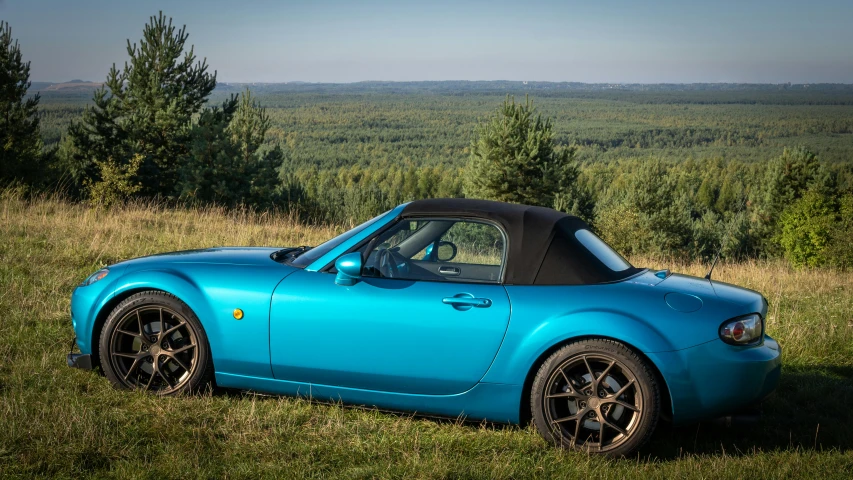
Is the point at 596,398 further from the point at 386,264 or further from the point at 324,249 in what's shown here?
the point at 324,249

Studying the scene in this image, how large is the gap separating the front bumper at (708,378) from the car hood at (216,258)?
2484 mm

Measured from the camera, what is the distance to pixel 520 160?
56.4m

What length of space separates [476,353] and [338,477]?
100 cm

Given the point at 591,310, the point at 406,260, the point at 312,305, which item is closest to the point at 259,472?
the point at 312,305

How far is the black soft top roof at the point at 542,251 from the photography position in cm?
406

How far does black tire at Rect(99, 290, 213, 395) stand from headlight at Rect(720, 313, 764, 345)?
3021mm

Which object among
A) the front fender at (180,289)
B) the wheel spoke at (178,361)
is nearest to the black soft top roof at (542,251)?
the front fender at (180,289)

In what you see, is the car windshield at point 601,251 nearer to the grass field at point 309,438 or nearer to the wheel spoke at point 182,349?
the grass field at point 309,438

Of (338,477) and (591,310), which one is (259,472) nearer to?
(338,477)

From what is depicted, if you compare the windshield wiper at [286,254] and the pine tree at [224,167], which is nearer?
the windshield wiper at [286,254]

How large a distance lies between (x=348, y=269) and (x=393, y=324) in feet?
1.33

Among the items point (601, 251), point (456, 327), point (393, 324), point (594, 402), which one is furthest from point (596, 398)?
point (393, 324)

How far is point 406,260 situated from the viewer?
15.0ft

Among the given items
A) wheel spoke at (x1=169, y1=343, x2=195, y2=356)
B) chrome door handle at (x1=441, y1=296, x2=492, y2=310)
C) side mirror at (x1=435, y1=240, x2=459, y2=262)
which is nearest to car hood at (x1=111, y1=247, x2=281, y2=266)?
wheel spoke at (x1=169, y1=343, x2=195, y2=356)
